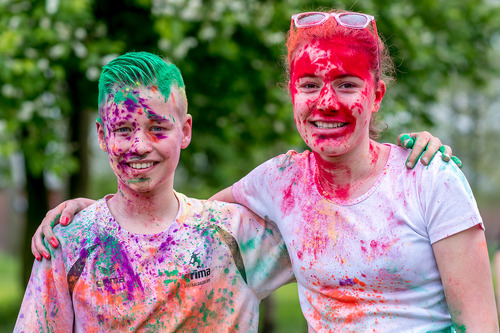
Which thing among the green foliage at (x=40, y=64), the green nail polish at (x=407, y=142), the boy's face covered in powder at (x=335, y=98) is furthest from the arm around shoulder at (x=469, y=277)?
the green foliage at (x=40, y=64)

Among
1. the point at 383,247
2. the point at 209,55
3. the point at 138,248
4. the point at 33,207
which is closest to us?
the point at 383,247

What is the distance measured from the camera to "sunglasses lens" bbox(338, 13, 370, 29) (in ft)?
7.86

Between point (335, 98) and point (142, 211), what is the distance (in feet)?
3.20

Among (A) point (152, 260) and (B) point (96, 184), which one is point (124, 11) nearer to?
(A) point (152, 260)

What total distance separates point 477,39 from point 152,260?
6214 mm

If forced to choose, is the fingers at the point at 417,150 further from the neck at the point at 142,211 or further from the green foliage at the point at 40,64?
the green foliage at the point at 40,64

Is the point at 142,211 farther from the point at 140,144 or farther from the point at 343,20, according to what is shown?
the point at 343,20

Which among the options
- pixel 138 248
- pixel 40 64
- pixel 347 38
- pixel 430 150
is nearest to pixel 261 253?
pixel 138 248

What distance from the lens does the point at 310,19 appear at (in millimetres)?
2496

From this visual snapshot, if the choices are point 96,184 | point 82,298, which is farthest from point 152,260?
point 96,184

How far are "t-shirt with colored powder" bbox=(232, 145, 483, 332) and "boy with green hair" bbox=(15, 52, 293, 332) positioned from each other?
1.33 ft

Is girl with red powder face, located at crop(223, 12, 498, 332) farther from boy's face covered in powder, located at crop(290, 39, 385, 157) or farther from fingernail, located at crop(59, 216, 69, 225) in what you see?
fingernail, located at crop(59, 216, 69, 225)

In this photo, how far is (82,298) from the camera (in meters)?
2.44

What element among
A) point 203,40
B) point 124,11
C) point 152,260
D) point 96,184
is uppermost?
point 124,11
